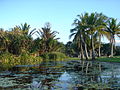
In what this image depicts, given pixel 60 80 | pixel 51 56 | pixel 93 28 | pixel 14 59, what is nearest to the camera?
pixel 60 80

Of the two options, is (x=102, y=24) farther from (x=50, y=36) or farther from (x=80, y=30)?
(x=50, y=36)

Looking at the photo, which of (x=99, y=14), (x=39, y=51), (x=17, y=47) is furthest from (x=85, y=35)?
(x=17, y=47)

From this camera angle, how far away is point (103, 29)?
4091 cm

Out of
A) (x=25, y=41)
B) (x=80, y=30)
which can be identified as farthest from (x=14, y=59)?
(x=80, y=30)

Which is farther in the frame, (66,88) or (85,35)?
(85,35)

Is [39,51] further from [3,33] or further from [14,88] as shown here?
[14,88]

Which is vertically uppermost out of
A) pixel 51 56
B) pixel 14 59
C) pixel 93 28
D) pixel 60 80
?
pixel 93 28

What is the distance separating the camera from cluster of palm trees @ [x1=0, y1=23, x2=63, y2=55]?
3554cm

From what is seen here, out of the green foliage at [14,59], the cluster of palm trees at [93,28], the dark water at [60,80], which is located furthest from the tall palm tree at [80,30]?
the dark water at [60,80]

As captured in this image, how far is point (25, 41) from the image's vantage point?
38750 mm

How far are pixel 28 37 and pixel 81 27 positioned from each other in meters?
11.7

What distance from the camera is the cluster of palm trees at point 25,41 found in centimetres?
3554

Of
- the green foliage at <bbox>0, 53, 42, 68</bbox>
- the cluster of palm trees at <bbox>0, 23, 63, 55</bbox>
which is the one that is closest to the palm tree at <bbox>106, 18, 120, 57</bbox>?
the cluster of palm trees at <bbox>0, 23, 63, 55</bbox>

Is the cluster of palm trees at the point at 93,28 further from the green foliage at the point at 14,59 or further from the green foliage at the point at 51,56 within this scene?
the green foliage at the point at 14,59
